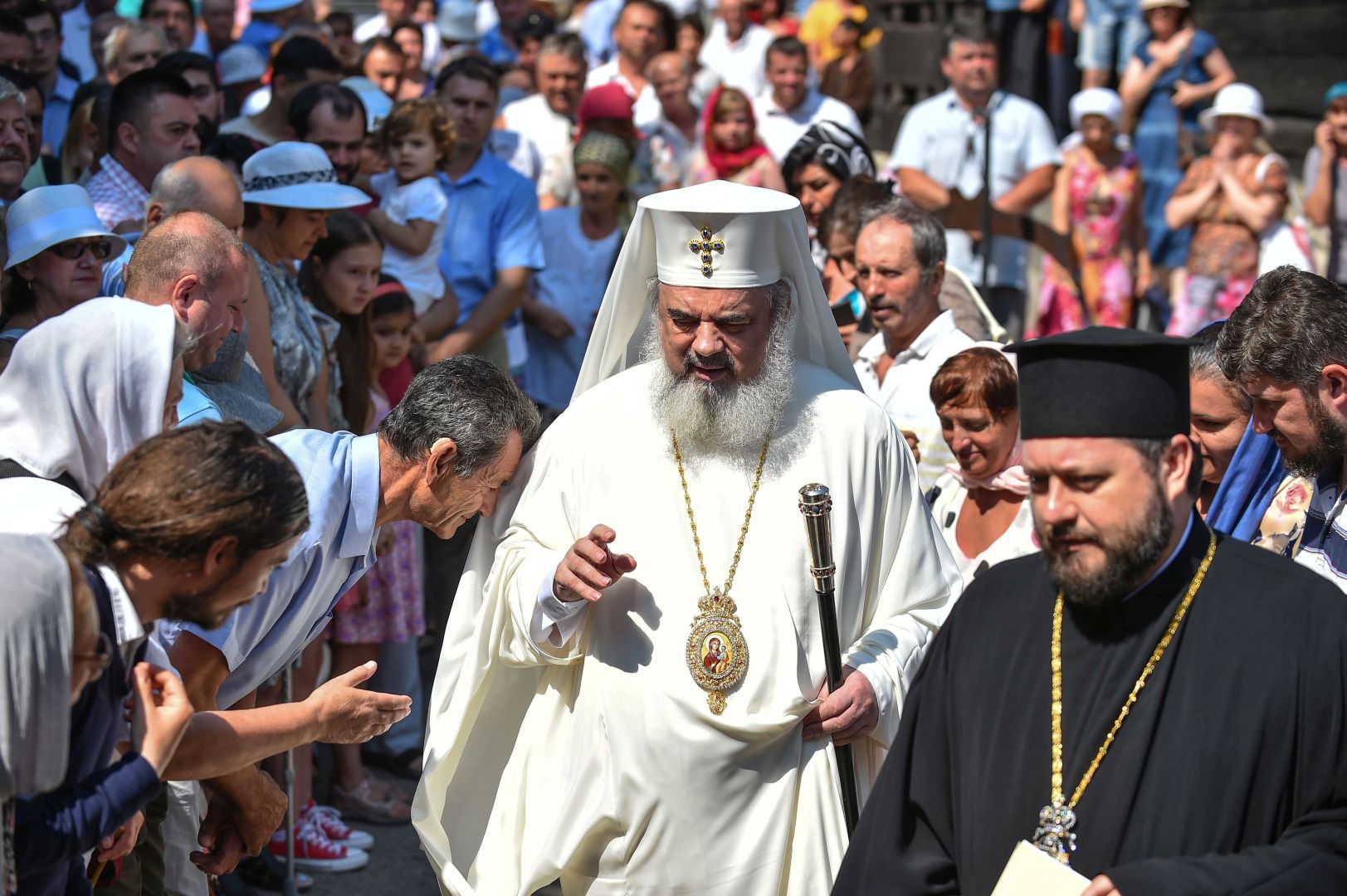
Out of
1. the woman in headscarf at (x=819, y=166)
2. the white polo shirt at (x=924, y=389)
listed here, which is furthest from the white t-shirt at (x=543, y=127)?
the white polo shirt at (x=924, y=389)

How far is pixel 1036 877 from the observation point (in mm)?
3037

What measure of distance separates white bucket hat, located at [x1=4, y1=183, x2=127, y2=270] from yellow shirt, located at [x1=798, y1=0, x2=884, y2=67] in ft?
28.0

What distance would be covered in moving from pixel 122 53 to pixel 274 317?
368 cm

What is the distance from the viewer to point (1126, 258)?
11.2m

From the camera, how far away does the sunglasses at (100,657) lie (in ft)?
9.44

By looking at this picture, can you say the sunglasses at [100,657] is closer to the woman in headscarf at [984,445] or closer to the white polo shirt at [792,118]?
the woman in headscarf at [984,445]

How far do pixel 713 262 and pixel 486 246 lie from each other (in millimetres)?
4089

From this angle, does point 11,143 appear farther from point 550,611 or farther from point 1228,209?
point 1228,209

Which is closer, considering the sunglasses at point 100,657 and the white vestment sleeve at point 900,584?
the sunglasses at point 100,657

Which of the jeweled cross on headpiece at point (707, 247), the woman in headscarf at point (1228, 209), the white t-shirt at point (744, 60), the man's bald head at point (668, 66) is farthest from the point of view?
the white t-shirt at point (744, 60)

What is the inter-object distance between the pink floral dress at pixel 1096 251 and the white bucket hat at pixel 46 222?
22.9ft

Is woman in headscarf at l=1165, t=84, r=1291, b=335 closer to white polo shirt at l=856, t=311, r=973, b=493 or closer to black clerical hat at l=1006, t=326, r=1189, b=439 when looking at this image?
white polo shirt at l=856, t=311, r=973, b=493

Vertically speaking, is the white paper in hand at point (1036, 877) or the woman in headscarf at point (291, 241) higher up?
the woman in headscarf at point (291, 241)

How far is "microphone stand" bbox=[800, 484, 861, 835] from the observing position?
12.7ft
